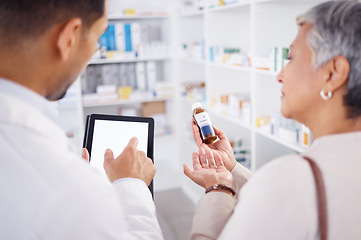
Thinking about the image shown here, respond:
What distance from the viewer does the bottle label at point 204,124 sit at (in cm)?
164

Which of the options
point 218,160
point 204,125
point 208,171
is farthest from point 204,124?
point 208,171

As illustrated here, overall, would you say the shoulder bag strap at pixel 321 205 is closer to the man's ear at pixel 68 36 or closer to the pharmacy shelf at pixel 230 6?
the man's ear at pixel 68 36

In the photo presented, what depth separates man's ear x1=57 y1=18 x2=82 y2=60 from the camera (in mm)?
782

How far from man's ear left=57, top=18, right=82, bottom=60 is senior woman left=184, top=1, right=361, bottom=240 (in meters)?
0.52

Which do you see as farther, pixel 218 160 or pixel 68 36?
pixel 218 160

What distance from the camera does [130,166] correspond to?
3.54ft

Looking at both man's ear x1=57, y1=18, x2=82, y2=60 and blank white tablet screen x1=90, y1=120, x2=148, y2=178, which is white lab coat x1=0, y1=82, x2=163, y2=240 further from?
blank white tablet screen x1=90, y1=120, x2=148, y2=178

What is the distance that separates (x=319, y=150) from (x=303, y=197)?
0.13 metres

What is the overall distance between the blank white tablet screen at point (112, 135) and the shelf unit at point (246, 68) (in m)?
1.09

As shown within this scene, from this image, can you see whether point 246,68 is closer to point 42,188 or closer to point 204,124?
point 204,124

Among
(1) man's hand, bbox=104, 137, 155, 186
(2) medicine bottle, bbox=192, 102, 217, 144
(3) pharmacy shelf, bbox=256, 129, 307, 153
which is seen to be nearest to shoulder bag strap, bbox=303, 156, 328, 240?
(1) man's hand, bbox=104, 137, 155, 186

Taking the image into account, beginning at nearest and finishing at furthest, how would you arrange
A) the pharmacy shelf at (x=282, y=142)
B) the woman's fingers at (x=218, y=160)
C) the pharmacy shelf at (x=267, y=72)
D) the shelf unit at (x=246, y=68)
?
the woman's fingers at (x=218, y=160) → the pharmacy shelf at (x=282, y=142) → the pharmacy shelf at (x=267, y=72) → the shelf unit at (x=246, y=68)

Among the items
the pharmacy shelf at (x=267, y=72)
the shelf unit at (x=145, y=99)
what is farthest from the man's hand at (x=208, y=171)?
the shelf unit at (x=145, y=99)

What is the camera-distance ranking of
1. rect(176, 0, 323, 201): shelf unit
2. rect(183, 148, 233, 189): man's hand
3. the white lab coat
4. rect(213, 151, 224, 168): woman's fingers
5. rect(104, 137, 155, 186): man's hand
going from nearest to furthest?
the white lab coat → rect(104, 137, 155, 186): man's hand → rect(183, 148, 233, 189): man's hand → rect(213, 151, 224, 168): woman's fingers → rect(176, 0, 323, 201): shelf unit
